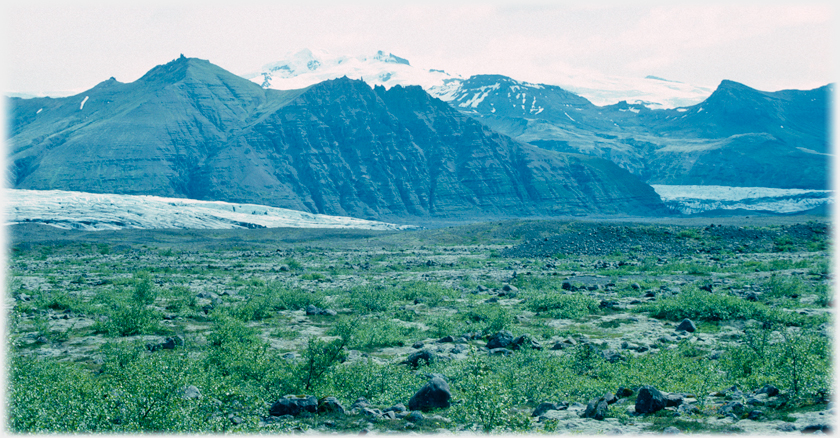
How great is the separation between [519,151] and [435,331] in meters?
169

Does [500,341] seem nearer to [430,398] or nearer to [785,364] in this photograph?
[430,398]

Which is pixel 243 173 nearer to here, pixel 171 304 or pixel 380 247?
pixel 380 247

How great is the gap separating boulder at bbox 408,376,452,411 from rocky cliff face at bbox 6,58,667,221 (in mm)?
142717

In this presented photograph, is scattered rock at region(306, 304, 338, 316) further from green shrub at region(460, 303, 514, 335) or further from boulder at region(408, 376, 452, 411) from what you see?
boulder at region(408, 376, 452, 411)

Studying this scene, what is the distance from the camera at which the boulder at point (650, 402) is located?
935 centimetres

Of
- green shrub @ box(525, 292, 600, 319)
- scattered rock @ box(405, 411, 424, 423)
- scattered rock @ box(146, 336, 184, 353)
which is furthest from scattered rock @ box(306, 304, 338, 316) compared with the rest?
scattered rock @ box(405, 411, 424, 423)

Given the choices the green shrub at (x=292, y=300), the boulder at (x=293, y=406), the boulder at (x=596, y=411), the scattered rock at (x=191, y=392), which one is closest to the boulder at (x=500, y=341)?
the boulder at (x=596, y=411)

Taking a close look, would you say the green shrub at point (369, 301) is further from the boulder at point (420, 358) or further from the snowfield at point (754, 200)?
the snowfield at point (754, 200)

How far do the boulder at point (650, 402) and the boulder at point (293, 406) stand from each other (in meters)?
5.40

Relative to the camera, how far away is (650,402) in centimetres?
937

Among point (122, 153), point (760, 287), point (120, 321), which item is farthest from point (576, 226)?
point (122, 153)

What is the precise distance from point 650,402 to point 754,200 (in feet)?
637

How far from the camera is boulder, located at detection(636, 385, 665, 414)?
9.35 m

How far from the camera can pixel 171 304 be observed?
22172 mm
